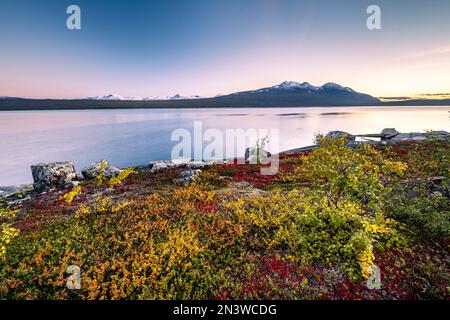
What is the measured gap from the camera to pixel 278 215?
34.7ft

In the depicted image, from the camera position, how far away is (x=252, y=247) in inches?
339

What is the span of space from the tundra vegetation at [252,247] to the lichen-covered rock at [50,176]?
9.60 metres

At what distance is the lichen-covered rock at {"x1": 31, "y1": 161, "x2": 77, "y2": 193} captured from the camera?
777 inches

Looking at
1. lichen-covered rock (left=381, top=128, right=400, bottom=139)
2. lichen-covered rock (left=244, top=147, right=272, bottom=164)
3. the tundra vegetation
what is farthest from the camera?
lichen-covered rock (left=381, top=128, right=400, bottom=139)

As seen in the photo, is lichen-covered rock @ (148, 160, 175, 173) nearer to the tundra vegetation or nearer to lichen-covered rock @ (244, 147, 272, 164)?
lichen-covered rock @ (244, 147, 272, 164)

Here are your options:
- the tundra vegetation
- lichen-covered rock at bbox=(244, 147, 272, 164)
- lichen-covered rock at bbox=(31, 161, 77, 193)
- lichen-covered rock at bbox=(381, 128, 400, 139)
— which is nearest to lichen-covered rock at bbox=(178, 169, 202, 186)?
the tundra vegetation

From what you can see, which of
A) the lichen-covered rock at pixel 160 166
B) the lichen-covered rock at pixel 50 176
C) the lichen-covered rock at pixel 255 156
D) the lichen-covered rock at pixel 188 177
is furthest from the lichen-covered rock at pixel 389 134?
the lichen-covered rock at pixel 50 176

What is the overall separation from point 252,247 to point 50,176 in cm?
2169

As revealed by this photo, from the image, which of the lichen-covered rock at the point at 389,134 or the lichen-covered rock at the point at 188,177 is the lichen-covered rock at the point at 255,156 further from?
the lichen-covered rock at the point at 389,134

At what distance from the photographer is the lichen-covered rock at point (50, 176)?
64.7 ft

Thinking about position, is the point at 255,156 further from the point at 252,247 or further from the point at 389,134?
the point at 389,134

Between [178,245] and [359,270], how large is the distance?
22.3ft

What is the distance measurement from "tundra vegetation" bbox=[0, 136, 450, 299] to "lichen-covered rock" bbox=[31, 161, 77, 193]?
9596 mm
